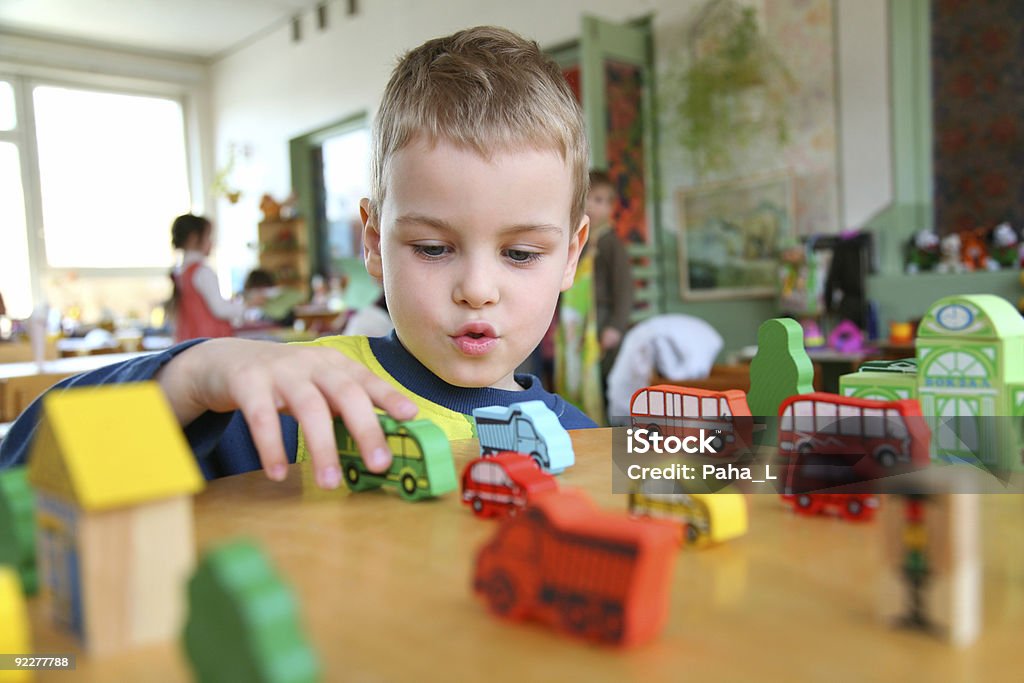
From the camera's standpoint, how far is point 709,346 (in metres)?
3.06

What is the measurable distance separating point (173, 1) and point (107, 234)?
2216mm

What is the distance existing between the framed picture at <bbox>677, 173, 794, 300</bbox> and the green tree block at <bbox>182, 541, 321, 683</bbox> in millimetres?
3425

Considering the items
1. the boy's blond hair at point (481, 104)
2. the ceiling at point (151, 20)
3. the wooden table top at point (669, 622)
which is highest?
the ceiling at point (151, 20)

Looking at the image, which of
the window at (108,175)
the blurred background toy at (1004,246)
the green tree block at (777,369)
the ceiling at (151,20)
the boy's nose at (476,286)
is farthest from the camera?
the window at (108,175)

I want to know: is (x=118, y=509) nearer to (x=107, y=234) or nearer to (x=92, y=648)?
(x=92, y=648)

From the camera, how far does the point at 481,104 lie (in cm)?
79

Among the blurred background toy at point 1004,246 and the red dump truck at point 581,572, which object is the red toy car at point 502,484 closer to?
the red dump truck at point 581,572

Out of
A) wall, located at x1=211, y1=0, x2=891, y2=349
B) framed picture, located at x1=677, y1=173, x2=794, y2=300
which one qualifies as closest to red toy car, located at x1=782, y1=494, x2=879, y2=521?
wall, located at x1=211, y1=0, x2=891, y2=349

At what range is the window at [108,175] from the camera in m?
6.67

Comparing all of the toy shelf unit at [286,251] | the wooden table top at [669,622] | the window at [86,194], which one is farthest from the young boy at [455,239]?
the window at [86,194]

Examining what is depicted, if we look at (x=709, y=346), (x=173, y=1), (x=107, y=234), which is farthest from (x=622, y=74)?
(x=107, y=234)

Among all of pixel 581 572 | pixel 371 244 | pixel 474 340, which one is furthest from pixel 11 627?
pixel 371 244

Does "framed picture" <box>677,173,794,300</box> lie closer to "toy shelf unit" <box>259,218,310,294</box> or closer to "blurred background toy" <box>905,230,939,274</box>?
"blurred background toy" <box>905,230,939,274</box>

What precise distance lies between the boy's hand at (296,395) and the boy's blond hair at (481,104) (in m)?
0.32
